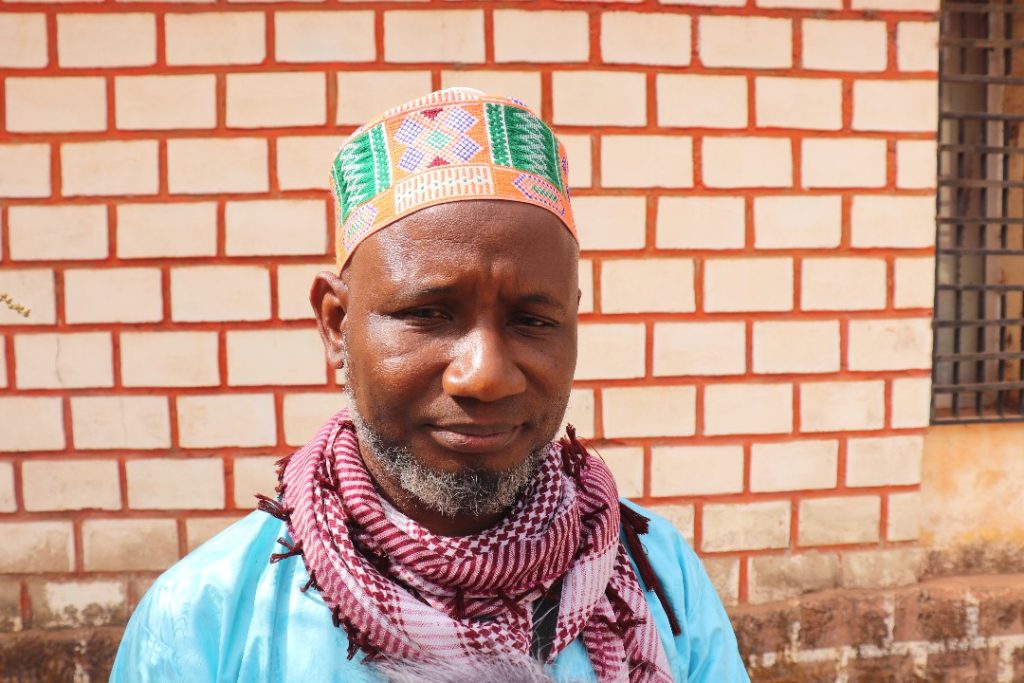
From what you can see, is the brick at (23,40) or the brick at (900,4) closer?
the brick at (23,40)

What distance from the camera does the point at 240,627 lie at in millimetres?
1337

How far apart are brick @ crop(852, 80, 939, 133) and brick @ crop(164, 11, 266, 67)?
2284 millimetres

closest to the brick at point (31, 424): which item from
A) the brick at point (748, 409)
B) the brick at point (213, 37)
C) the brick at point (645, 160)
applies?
the brick at point (213, 37)

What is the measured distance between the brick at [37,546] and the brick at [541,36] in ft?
7.97

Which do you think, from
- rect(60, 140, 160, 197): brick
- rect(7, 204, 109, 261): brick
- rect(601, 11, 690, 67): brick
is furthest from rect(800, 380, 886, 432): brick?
rect(7, 204, 109, 261): brick

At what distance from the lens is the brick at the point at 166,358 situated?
111 inches

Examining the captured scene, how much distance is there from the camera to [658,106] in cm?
290

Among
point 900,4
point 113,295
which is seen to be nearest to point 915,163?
point 900,4

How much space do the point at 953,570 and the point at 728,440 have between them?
1234 millimetres

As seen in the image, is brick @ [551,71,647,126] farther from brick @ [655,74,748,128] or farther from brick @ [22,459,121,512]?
brick @ [22,459,121,512]

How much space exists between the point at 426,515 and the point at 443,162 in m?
0.65

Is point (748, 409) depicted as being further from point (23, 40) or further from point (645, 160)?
point (23, 40)

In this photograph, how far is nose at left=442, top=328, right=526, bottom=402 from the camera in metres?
1.24

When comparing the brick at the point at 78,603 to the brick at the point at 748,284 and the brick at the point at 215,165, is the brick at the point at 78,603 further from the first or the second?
the brick at the point at 748,284
